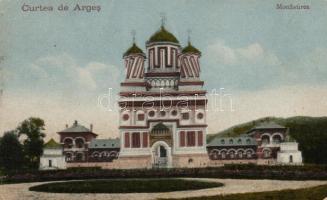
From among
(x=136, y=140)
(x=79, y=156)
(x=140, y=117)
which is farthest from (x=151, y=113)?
(x=79, y=156)

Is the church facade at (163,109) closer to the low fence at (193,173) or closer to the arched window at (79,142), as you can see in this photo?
the low fence at (193,173)

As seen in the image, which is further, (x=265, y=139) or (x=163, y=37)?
(x=265, y=139)

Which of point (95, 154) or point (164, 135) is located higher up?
point (164, 135)

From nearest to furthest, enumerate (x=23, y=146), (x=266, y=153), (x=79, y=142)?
(x=23, y=146)
(x=79, y=142)
(x=266, y=153)

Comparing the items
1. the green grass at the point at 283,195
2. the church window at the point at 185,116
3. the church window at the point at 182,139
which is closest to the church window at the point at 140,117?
the church window at the point at 185,116

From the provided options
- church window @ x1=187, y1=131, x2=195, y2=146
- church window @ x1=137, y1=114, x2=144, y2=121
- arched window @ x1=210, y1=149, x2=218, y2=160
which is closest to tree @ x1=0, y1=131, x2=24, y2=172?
church window @ x1=137, y1=114, x2=144, y2=121

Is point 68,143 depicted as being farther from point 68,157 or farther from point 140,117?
point 140,117

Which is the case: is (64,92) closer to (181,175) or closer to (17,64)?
(17,64)
